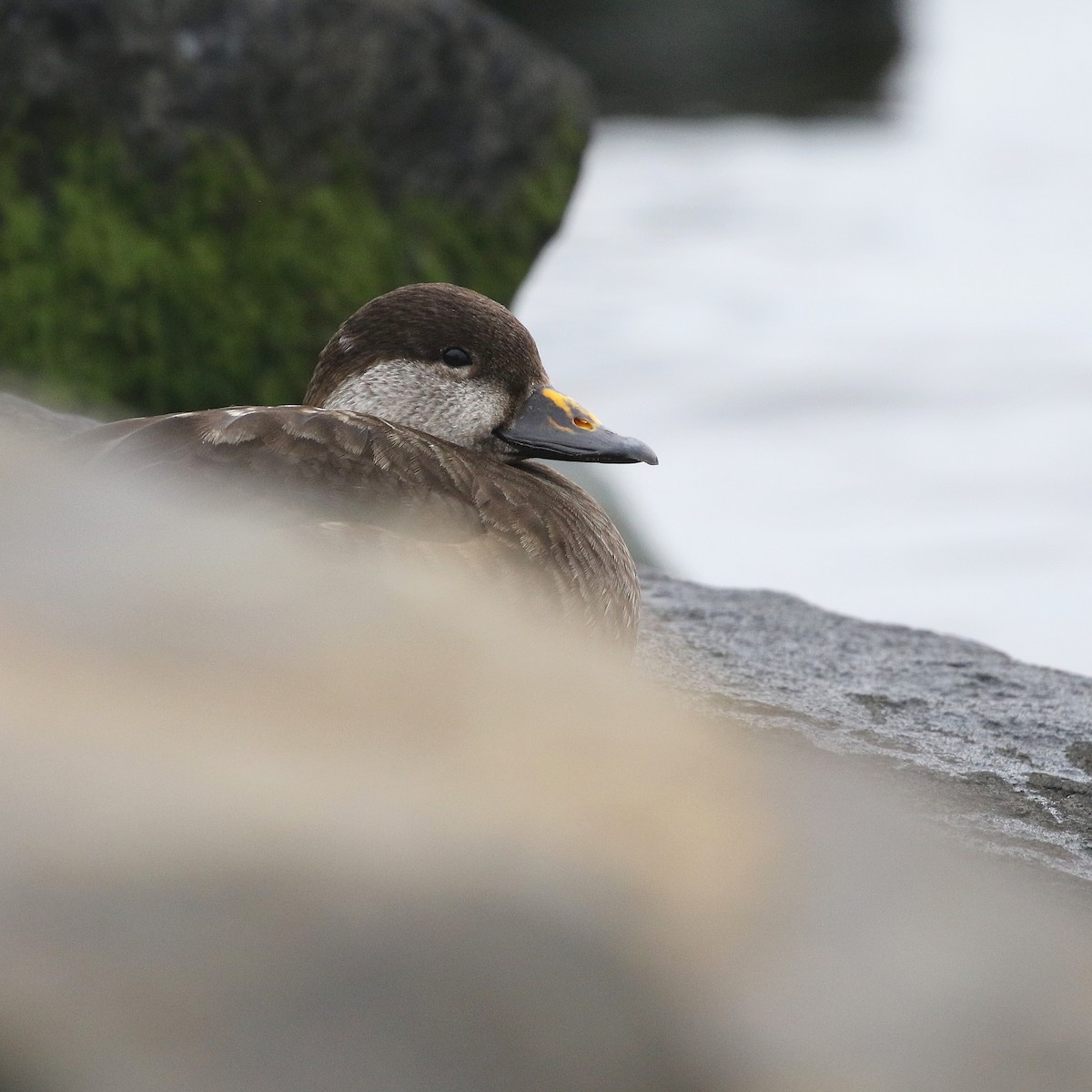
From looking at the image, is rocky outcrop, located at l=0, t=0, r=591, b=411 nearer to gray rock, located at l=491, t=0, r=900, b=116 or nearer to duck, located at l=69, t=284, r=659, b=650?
duck, located at l=69, t=284, r=659, b=650

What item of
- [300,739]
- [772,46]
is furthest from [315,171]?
[772,46]

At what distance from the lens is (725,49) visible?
15.4m

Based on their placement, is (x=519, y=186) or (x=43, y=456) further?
(x=519, y=186)

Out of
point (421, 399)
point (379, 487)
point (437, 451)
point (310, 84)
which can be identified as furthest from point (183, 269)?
point (379, 487)

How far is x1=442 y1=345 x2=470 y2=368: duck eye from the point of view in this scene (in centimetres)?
345

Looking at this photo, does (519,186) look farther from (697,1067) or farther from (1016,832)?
(697,1067)

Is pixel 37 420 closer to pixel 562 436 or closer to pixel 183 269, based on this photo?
pixel 562 436

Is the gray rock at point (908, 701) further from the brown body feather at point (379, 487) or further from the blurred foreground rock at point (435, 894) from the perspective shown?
the blurred foreground rock at point (435, 894)

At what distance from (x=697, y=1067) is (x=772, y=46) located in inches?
582

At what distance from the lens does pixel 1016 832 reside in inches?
108

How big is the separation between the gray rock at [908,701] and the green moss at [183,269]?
85.6 inches

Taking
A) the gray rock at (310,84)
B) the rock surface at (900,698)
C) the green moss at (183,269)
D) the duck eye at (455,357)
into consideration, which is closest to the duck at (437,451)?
the duck eye at (455,357)

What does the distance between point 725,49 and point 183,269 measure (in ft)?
34.9

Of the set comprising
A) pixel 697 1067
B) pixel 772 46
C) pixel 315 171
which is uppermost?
pixel 772 46
